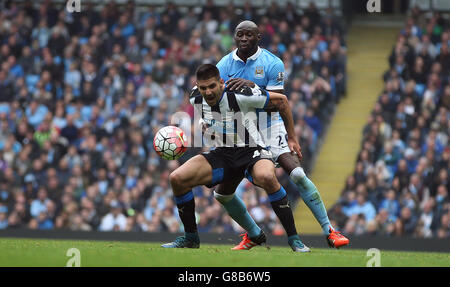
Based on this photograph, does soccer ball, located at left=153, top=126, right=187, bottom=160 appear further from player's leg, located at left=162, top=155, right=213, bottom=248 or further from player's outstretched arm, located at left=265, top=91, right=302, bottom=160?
player's outstretched arm, located at left=265, top=91, right=302, bottom=160

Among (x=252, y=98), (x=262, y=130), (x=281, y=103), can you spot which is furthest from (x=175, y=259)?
(x=262, y=130)

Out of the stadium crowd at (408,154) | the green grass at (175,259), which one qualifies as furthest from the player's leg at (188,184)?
the stadium crowd at (408,154)

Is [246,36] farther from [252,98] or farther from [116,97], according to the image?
[116,97]

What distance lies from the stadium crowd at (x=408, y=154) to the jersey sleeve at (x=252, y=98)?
6660mm

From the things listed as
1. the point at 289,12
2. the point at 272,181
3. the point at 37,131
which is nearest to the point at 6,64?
the point at 37,131

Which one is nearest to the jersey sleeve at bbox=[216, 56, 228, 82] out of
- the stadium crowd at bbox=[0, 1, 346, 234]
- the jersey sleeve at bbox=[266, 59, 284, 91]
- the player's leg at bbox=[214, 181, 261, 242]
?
the jersey sleeve at bbox=[266, 59, 284, 91]

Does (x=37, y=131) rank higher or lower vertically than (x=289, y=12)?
lower

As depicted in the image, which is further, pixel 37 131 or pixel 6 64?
pixel 6 64

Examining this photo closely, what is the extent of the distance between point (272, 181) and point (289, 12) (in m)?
12.2

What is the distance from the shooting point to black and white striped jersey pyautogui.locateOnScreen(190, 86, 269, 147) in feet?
29.5

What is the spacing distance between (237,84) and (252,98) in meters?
0.24

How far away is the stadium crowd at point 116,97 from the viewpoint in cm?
1667

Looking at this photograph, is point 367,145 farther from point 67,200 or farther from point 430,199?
point 67,200

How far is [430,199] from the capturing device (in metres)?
15.3
